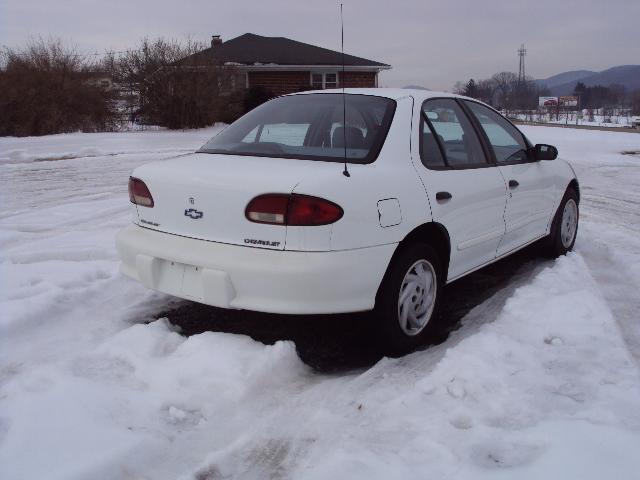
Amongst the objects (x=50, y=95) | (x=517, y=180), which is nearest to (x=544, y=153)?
(x=517, y=180)

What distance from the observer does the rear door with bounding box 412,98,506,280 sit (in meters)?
3.79

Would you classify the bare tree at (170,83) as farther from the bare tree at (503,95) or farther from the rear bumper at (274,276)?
the bare tree at (503,95)

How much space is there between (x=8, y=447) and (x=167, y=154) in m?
13.4

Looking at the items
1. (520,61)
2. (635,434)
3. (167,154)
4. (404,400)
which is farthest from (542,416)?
(520,61)

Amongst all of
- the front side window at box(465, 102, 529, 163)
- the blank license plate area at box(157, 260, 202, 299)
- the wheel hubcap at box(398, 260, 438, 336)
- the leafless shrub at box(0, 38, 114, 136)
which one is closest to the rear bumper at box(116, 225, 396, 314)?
the blank license plate area at box(157, 260, 202, 299)

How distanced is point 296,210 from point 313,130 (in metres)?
1.10

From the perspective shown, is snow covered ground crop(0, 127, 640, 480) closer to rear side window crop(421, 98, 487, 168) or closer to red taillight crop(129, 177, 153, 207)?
red taillight crop(129, 177, 153, 207)

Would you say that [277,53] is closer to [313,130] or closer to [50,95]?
[50,95]

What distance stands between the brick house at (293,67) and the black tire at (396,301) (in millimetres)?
32775

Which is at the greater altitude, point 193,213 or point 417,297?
point 193,213

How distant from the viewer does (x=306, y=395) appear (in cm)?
309

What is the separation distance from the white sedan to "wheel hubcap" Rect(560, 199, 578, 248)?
4.28 ft

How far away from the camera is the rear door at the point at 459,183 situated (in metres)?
3.79

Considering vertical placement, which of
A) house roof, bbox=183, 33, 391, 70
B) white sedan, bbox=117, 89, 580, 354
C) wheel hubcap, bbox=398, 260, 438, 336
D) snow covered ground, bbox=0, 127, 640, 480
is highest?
house roof, bbox=183, 33, 391, 70
